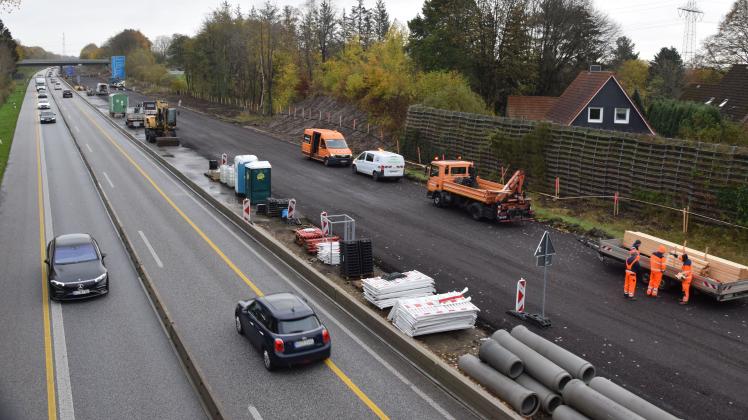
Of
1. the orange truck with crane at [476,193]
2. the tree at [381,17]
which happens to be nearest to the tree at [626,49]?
the tree at [381,17]

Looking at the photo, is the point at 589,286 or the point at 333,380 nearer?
the point at 333,380

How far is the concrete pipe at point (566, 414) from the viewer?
10570 mm

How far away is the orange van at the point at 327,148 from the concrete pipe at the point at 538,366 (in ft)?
95.1

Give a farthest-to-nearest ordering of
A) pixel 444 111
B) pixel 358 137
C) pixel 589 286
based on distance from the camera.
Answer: pixel 358 137 → pixel 444 111 → pixel 589 286

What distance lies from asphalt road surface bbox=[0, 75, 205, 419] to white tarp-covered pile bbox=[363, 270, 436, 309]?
5.47m

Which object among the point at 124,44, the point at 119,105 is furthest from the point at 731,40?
the point at 124,44

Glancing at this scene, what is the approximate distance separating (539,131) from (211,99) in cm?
8134

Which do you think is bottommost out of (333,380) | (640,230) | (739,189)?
(333,380)

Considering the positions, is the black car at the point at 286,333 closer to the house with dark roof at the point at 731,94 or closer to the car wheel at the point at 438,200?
the car wheel at the point at 438,200

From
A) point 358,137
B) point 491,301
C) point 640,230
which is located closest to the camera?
point 491,301

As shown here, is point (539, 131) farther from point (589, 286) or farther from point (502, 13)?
point (502, 13)

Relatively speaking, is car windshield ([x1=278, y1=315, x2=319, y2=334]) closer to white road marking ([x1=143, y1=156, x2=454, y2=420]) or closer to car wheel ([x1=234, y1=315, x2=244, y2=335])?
white road marking ([x1=143, y1=156, x2=454, y2=420])

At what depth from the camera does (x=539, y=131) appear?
105ft

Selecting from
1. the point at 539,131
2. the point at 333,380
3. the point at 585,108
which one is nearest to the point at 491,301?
Result: the point at 333,380
